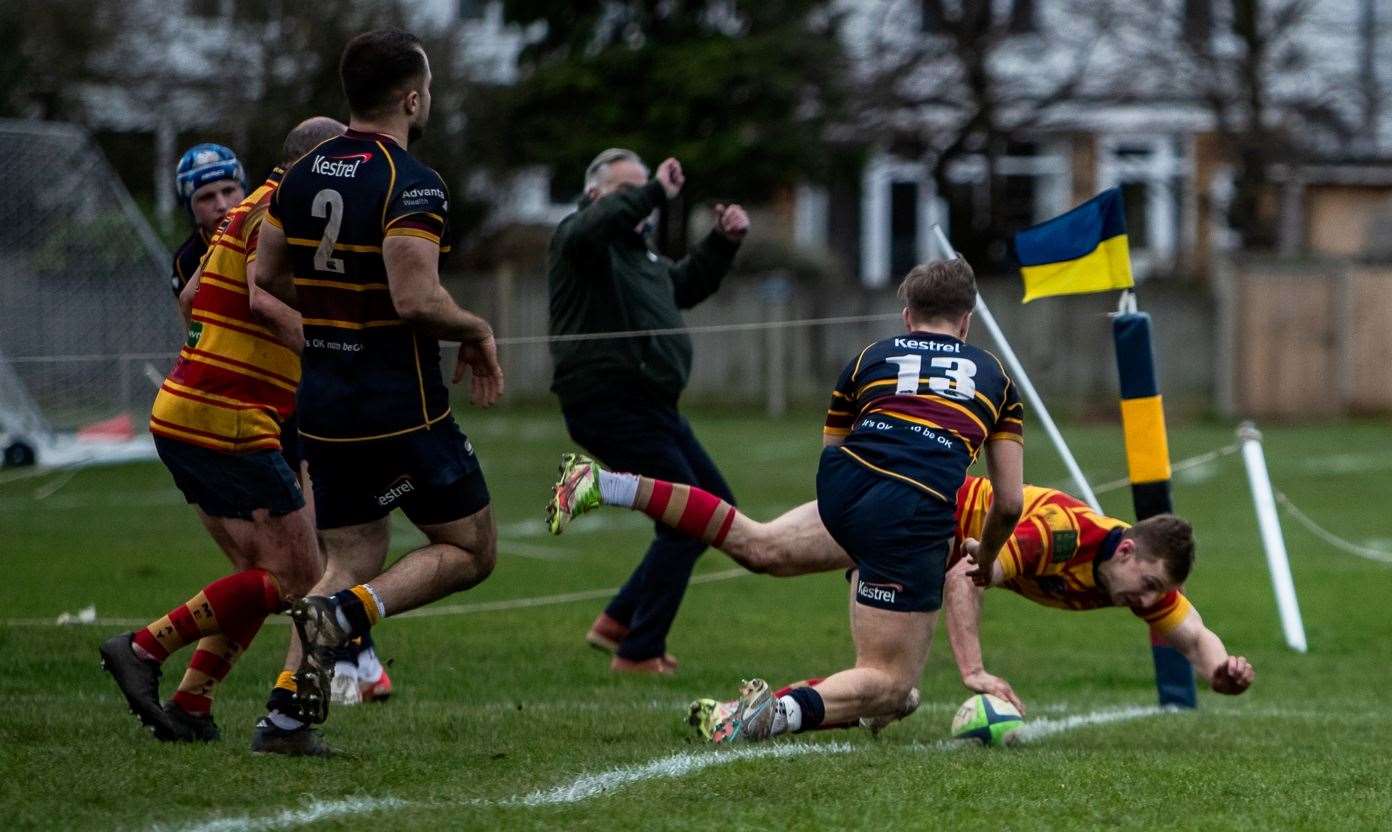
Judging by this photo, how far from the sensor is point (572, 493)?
6449 mm

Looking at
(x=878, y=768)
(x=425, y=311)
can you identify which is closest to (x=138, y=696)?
(x=425, y=311)

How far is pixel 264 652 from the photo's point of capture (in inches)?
340

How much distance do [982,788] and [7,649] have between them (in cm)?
463

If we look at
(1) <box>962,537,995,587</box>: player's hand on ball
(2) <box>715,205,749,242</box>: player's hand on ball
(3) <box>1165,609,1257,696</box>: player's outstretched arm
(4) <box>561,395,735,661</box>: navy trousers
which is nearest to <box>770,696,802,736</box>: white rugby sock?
(1) <box>962,537,995,587</box>: player's hand on ball

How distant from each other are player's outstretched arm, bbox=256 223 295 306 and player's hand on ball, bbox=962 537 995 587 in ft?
7.64

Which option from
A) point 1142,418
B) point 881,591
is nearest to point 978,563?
point 881,591

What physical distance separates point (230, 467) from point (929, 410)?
2199mm

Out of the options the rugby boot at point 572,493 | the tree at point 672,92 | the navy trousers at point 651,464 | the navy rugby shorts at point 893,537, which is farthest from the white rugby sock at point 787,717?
the tree at point 672,92

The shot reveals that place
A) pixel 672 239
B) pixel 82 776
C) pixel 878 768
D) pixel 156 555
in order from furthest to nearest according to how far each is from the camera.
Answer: pixel 672 239, pixel 156 555, pixel 878 768, pixel 82 776

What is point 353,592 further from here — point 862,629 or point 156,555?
point 156,555

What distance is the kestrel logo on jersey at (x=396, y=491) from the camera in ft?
19.0

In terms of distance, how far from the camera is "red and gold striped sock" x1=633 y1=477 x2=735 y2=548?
6.66 m

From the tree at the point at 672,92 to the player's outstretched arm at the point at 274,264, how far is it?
21.2m

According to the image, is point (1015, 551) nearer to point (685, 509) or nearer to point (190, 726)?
point (685, 509)
